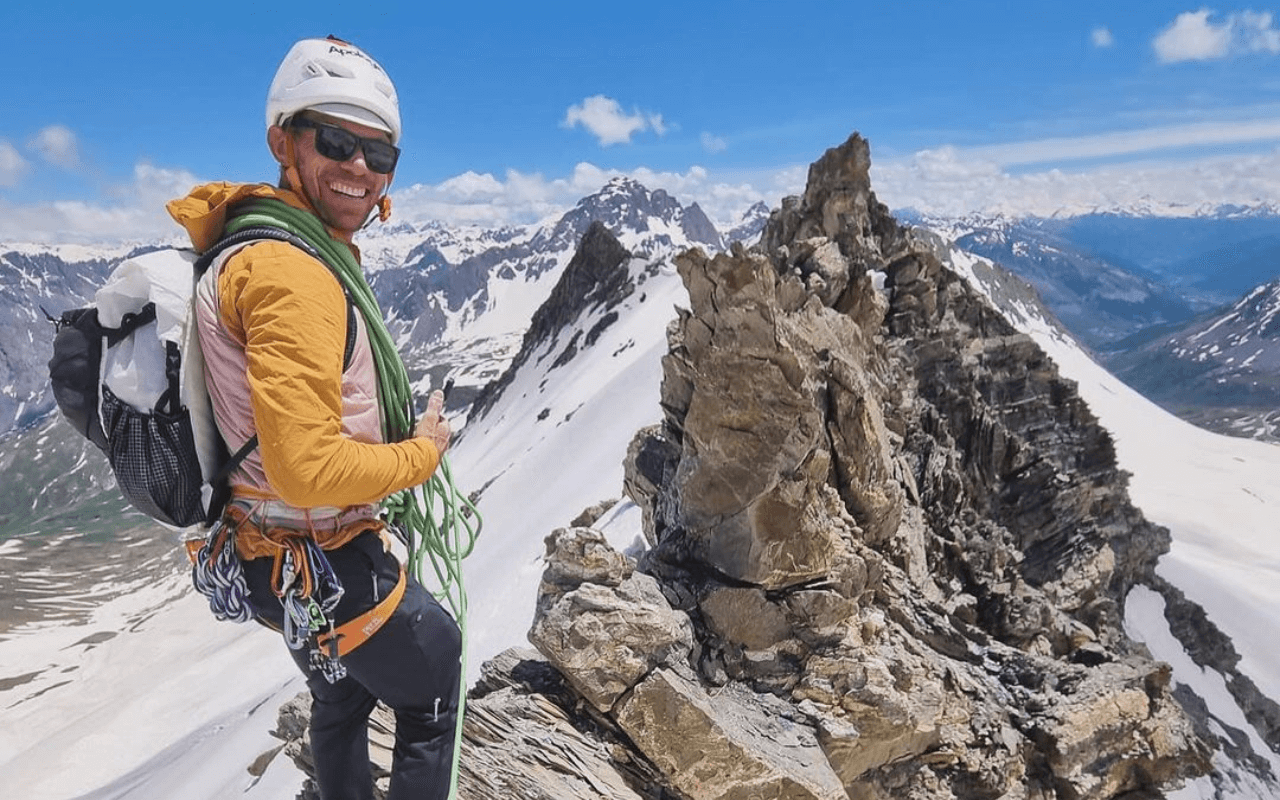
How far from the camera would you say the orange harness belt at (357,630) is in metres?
5.19

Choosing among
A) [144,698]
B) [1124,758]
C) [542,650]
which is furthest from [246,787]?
[144,698]

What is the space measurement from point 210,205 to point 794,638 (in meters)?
10.2

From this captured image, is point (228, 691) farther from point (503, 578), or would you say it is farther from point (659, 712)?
point (659, 712)

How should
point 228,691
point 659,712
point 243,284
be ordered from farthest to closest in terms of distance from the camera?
1. point 228,691
2. point 659,712
3. point 243,284

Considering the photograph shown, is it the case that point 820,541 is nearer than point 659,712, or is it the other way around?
point 659,712

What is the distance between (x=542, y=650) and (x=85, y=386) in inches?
276

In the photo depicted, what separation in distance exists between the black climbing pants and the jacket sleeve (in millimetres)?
1127

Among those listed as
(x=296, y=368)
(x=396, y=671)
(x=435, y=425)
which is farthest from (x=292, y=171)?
(x=396, y=671)

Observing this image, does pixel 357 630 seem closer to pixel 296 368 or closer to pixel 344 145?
pixel 296 368

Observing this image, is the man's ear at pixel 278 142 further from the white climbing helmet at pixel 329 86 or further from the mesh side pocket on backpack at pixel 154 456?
the mesh side pocket on backpack at pixel 154 456

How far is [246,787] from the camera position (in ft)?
81.9

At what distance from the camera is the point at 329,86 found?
4.84m

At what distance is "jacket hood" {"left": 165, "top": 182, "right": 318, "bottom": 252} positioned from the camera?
4633mm

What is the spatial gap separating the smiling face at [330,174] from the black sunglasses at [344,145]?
3 centimetres
